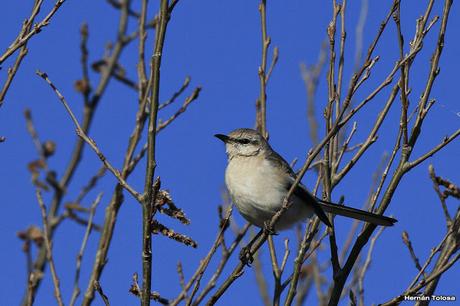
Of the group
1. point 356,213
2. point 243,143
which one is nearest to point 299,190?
point 356,213

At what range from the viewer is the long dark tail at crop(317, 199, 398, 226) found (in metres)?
4.15

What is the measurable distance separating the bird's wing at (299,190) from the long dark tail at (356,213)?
0.06 m

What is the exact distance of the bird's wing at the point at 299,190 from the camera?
4.58 metres

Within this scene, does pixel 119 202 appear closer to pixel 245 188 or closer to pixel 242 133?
pixel 245 188

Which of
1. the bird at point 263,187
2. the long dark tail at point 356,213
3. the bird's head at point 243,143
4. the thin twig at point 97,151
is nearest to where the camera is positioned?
the thin twig at point 97,151

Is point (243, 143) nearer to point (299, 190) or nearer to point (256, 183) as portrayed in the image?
point (256, 183)

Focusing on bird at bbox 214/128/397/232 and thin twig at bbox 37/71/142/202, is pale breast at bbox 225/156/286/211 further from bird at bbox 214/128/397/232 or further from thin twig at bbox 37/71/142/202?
thin twig at bbox 37/71/142/202

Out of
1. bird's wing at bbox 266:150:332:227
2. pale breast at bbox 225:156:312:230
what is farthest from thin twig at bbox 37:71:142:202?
pale breast at bbox 225:156:312:230

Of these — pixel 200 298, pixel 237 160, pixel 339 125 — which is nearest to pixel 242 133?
pixel 237 160

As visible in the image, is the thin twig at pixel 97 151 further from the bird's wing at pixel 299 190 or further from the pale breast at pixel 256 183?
the pale breast at pixel 256 183

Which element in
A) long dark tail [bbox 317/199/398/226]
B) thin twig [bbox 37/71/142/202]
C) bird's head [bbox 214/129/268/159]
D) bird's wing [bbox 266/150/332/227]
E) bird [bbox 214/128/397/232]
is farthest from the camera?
bird's head [bbox 214/129/268/159]

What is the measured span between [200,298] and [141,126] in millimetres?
1308

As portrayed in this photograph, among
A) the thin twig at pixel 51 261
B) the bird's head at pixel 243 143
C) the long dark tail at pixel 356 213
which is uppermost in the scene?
the bird's head at pixel 243 143

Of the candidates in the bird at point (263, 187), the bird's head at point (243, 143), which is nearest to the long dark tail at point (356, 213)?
the bird at point (263, 187)
